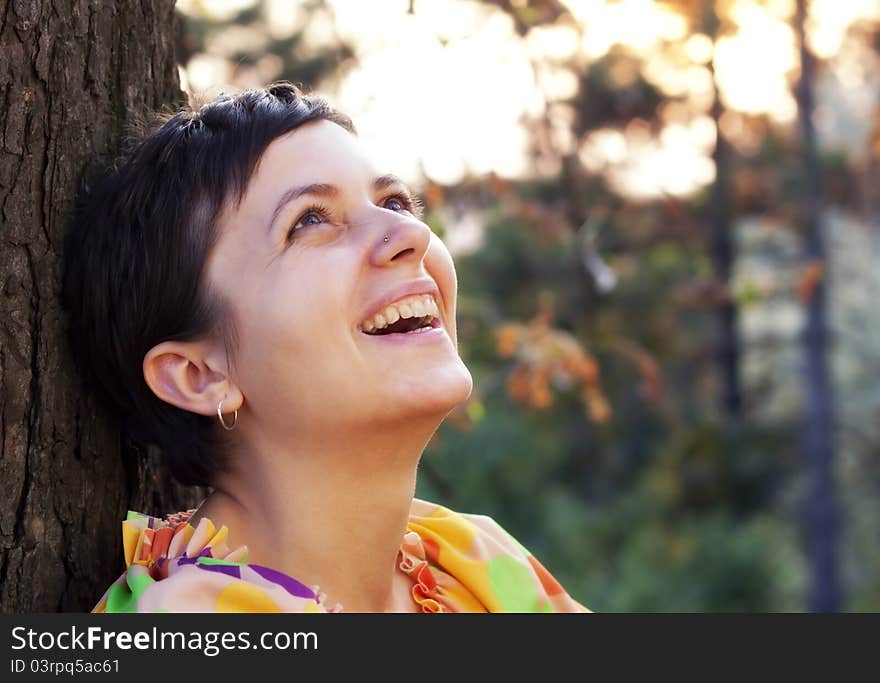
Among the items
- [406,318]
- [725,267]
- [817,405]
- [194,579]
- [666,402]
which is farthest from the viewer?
[725,267]

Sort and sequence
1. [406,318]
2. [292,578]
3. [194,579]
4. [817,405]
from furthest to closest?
[817,405], [406,318], [292,578], [194,579]

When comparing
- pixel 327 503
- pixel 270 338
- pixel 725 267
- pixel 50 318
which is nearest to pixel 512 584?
pixel 327 503

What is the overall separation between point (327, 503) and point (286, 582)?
15cm

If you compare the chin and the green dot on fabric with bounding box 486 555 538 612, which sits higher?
the chin

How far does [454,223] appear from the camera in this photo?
3719mm

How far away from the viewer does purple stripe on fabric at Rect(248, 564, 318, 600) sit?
1418 millimetres

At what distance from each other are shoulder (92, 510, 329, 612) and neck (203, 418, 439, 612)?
0.05 meters

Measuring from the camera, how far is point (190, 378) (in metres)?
1.56

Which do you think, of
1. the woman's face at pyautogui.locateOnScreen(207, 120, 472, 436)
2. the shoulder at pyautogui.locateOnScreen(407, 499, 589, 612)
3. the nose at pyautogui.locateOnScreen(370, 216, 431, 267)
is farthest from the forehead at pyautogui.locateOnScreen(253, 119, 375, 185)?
the shoulder at pyautogui.locateOnScreen(407, 499, 589, 612)

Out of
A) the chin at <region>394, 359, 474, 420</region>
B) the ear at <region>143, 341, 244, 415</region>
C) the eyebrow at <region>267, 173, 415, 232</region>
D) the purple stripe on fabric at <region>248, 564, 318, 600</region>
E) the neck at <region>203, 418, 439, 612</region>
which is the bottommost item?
the purple stripe on fabric at <region>248, 564, 318, 600</region>

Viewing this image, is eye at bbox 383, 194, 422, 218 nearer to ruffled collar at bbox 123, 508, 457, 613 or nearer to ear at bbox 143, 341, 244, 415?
ear at bbox 143, 341, 244, 415

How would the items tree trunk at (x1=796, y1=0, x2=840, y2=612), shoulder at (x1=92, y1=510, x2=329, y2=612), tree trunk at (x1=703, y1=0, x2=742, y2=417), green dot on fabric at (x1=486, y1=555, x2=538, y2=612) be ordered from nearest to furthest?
1. shoulder at (x1=92, y1=510, x2=329, y2=612)
2. green dot on fabric at (x1=486, y1=555, x2=538, y2=612)
3. tree trunk at (x1=796, y1=0, x2=840, y2=612)
4. tree trunk at (x1=703, y1=0, x2=742, y2=417)

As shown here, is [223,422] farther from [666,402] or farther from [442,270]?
[666,402]

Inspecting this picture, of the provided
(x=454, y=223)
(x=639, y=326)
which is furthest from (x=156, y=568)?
(x=639, y=326)
